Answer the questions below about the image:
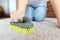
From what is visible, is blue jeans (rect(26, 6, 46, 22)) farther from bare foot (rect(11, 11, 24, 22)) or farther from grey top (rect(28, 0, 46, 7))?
bare foot (rect(11, 11, 24, 22))

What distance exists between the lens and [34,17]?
1.49 meters

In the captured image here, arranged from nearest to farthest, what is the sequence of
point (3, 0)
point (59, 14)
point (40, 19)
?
point (59, 14) → point (40, 19) → point (3, 0)

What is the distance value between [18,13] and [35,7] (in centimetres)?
83

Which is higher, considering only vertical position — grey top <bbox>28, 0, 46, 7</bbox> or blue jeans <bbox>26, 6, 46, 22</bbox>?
grey top <bbox>28, 0, 46, 7</bbox>

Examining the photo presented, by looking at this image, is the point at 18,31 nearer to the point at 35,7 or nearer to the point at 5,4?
the point at 35,7

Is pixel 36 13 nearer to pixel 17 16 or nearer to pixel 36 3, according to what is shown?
pixel 36 3

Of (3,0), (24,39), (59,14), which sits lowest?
(24,39)

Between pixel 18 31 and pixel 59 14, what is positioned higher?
pixel 59 14

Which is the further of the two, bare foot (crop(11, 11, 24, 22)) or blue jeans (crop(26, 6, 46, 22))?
blue jeans (crop(26, 6, 46, 22))

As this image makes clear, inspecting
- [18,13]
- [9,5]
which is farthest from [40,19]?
[9,5]

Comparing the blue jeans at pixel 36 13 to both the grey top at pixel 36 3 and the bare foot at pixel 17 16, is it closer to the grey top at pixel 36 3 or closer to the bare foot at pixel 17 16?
the grey top at pixel 36 3

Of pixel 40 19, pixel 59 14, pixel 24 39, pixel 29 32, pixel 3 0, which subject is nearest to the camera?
pixel 24 39

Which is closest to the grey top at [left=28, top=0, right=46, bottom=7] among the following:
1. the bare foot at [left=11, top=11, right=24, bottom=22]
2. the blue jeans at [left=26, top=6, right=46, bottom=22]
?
the blue jeans at [left=26, top=6, right=46, bottom=22]

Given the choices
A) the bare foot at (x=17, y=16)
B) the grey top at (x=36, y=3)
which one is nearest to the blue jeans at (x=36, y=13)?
the grey top at (x=36, y=3)
